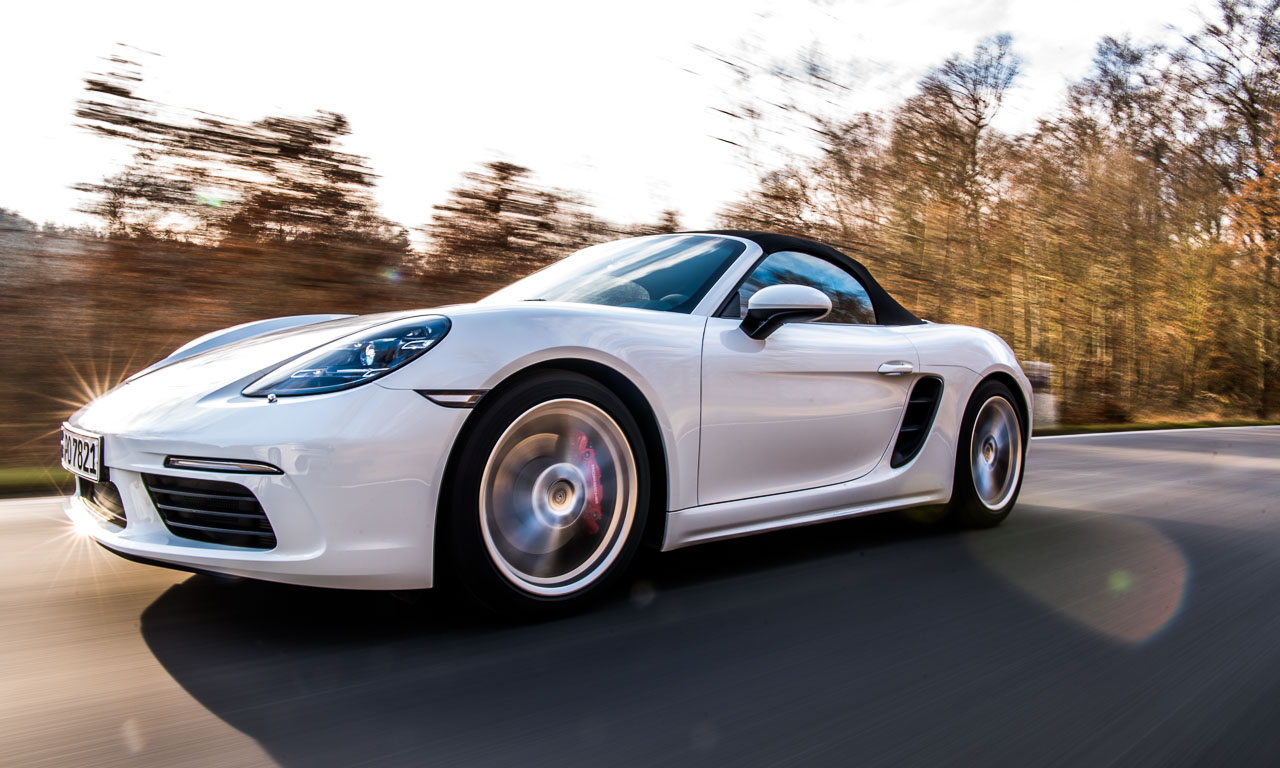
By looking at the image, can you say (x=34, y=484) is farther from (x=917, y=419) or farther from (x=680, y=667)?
(x=917, y=419)

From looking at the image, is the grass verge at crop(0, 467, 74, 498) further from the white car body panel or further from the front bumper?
the white car body panel

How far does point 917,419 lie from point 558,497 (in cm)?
179

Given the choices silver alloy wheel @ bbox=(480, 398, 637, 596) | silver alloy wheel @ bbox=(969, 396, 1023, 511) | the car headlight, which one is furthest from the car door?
the car headlight

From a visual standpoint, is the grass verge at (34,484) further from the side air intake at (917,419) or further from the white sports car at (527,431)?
the side air intake at (917,419)

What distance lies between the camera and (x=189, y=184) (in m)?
7.19

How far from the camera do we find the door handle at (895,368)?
355 cm

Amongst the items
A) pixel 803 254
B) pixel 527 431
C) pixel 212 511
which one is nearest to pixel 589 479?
pixel 527 431

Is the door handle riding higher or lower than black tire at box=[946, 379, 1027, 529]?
higher

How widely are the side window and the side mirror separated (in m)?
0.13

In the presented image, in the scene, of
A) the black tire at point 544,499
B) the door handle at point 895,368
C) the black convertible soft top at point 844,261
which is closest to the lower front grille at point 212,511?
the black tire at point 544,499

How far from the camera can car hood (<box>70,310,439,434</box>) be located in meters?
2.30

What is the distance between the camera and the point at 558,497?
259cm

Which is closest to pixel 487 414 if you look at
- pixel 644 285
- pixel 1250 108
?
pixel 644 285

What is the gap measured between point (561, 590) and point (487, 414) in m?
0.55
